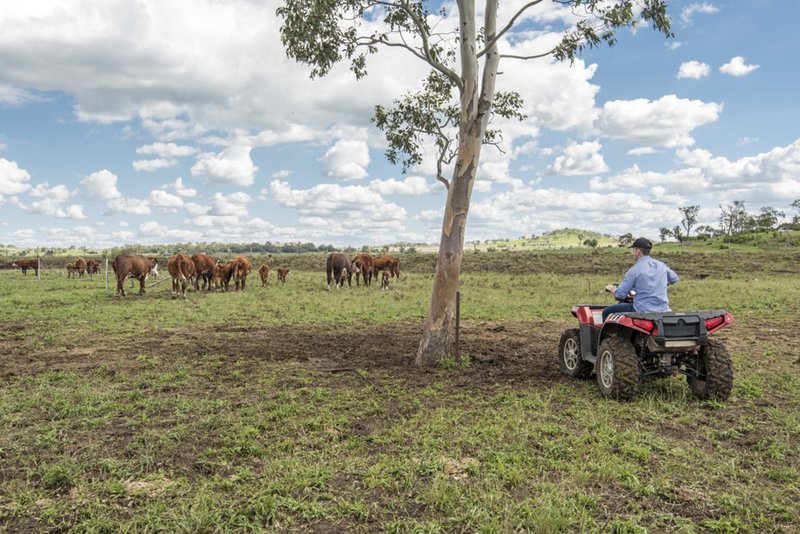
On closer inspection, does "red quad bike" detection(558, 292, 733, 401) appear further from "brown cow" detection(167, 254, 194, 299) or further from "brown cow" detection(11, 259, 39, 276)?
"brown cow" detection(11, 259, 39, 276)

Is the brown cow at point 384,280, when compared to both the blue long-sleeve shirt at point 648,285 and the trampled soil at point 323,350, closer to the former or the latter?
the trampled soil at point 323,350

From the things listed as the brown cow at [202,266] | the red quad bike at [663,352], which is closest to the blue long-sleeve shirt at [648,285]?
the red quad bike at [663,352]

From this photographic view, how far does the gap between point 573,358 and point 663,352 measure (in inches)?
80.2

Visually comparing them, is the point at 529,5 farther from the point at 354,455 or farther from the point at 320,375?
the point at 354,455

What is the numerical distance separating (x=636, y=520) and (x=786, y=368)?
718cm

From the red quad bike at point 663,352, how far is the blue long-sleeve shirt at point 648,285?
377mm

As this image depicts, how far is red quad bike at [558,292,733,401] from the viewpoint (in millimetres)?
6570

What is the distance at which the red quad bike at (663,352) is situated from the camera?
657cm

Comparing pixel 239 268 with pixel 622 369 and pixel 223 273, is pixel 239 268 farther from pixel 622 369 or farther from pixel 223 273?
pixel 622 369

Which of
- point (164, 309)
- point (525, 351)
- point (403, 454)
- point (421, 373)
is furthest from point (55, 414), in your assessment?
point (164, 309)

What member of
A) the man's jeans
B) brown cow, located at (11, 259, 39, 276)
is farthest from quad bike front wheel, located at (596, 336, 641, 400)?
brown cow, located at (11, 259, 39, 276)

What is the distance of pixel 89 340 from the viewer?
11.4m

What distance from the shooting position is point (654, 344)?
6645 mm

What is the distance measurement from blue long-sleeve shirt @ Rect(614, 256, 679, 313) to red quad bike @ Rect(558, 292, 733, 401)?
38 centimetres
